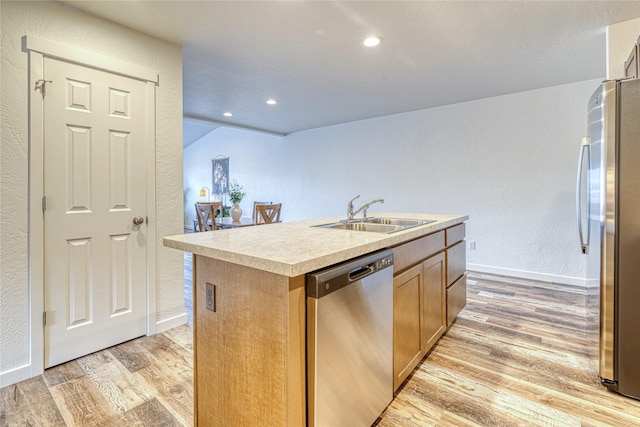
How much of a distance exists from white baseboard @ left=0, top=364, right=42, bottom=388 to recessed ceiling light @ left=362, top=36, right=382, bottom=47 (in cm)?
319

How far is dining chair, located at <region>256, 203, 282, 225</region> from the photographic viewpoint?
477cm

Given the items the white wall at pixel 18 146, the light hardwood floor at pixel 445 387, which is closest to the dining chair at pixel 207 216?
the light hardwood floor at pixel 445 387

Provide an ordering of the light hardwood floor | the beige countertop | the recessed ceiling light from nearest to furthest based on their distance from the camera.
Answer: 1. the beige countertop
2. the light hardwood floor
3. the recessed ceiling light

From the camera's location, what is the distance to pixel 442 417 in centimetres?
162

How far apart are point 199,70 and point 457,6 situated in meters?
2.38

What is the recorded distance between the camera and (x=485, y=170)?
14.0 ft

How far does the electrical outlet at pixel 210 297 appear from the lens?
1.35m

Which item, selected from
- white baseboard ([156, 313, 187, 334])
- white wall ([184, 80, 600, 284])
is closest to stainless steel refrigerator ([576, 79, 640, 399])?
white wall ([184, 80, 600, 284])

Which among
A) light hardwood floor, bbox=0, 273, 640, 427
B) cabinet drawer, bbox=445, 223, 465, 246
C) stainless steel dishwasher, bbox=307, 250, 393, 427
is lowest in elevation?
light hardwood floor, bbox=0, 273, 640, 427

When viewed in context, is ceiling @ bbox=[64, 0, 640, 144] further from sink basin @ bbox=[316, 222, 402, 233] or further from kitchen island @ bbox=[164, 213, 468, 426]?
kitchen island @ bbox=[164, 213, 468, 426]

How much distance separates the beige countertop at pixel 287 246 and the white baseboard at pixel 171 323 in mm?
1303

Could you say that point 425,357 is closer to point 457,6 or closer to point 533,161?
point 457,6

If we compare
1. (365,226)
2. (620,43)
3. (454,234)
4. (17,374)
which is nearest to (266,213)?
(365,226)

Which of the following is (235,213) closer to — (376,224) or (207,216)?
(207,216)
